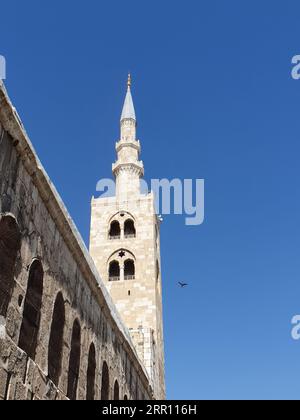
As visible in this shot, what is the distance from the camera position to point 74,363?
26.9ft

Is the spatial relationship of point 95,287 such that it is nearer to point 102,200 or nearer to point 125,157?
point 102,200

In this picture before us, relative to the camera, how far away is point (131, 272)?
2464 centimetres

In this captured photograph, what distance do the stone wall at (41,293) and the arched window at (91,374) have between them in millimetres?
17

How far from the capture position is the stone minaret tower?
75.2ft

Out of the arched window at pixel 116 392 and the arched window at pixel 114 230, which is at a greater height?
the arched window at pixel 114 230

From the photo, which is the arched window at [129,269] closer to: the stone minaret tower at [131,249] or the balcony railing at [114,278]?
the stone minaret tower at [131,249]

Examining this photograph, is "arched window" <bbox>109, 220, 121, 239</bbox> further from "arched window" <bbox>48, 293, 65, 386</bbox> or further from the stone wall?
Result: "arched window" <bbox>48, 293, 65, 386</bbox>

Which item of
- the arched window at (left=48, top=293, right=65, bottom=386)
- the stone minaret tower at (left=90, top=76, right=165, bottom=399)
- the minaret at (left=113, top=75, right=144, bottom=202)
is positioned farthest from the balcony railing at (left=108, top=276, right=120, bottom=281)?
the arched window at (left=48, top=293, right=65, bottom=386)

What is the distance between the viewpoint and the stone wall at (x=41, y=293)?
6.02 metres

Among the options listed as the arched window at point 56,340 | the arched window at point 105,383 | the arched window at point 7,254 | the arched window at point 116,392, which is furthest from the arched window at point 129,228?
the arched window at point 7,254

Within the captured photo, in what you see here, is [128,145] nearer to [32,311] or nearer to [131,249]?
[131,249]

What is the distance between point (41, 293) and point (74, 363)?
178 cm

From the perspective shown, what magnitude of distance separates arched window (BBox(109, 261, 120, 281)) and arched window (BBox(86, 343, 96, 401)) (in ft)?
50.1
